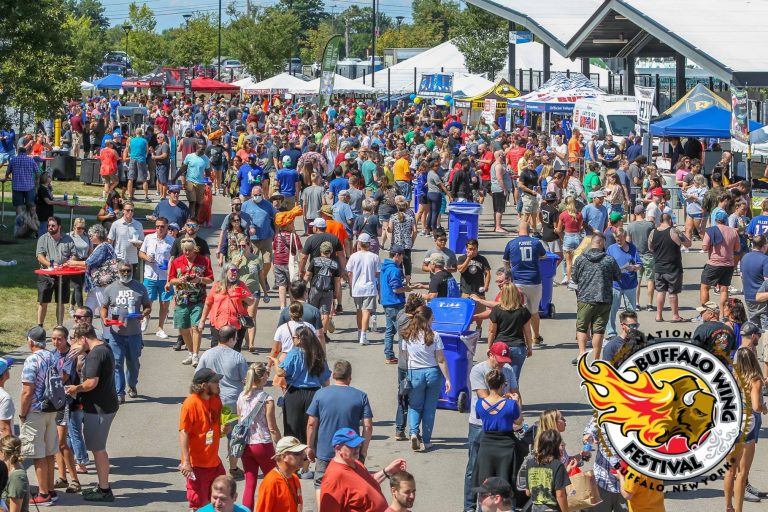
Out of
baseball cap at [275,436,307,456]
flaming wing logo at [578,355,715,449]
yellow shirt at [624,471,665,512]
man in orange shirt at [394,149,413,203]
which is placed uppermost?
man in orange shirt at [394,149,413,203]

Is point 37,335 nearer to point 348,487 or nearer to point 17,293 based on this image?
point 348,487

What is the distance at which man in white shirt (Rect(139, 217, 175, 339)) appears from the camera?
55.8 feet

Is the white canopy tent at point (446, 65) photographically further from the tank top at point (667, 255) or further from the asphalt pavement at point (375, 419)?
the asphalt pavement at point (375, 419)

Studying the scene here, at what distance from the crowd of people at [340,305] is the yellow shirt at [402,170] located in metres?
0.03

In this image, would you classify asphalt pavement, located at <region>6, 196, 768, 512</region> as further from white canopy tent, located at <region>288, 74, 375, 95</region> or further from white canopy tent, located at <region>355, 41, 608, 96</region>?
white canopy tent, located at <region>355, 41, 608, 96</region>

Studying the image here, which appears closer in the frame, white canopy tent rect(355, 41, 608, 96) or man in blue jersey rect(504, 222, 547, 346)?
man in blue jersey rect(504, 222, 547, 346)

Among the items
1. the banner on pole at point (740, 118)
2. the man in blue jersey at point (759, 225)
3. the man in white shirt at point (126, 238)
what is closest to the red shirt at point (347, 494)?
the man in white shirt at point (126, 238)

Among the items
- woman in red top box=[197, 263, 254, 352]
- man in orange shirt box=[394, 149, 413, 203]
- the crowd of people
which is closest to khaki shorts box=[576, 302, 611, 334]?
the crowd of people

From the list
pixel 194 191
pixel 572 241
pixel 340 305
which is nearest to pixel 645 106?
pixel 572 241

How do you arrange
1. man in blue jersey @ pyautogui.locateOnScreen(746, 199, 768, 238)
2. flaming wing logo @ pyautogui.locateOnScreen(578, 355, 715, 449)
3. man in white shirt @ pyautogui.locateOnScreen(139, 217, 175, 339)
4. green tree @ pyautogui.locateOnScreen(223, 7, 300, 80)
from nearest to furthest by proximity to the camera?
flaming wing logo @ pyautogui.locateOnScreen(578, 355, 715, 449), man in white shirt @ pyautogui.locateOnScreen(139, 217, 175, 339), man in blue jersey @ pyautogui.locateOnScreen(746, 199, 768, 238), green tree @ pyautogui.locateOnScreen(223, 7, 300, 80)

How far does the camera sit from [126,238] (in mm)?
17844

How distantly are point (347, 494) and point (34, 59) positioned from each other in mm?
18671

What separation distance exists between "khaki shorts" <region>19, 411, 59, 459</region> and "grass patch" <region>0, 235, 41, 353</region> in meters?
5.98

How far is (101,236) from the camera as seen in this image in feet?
53.3
